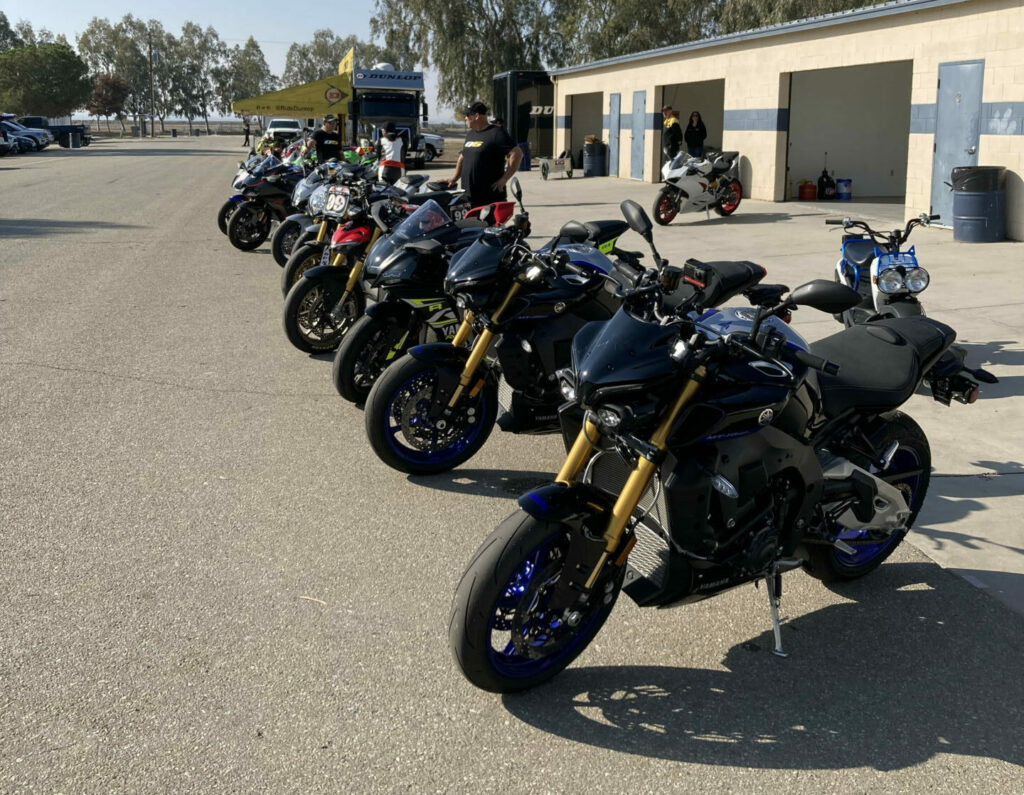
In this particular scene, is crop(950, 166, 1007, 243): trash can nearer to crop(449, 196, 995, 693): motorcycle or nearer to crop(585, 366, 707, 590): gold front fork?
crop(449, 196, 995, 693): motorcycle

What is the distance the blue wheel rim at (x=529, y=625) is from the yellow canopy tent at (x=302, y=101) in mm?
27301

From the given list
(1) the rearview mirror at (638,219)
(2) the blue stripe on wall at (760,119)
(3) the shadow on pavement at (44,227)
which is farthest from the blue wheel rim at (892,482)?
(2) the blue stripe on wall at (760,119)

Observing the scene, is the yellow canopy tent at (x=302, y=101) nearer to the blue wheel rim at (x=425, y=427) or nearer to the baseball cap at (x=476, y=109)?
the baseball cap at (x=476, y=109)

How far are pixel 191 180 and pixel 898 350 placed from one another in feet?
91.2

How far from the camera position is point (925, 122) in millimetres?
15016

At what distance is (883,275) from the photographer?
6.54m

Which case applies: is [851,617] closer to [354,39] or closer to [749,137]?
[749,137]

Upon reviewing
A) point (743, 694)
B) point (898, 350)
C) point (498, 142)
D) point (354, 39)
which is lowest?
point (743, 694)

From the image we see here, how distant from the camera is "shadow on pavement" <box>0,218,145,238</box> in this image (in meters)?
15.4

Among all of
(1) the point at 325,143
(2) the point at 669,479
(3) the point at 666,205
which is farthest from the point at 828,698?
(1) the point at 325,143

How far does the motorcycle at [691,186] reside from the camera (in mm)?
15844

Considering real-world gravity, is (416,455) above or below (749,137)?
below

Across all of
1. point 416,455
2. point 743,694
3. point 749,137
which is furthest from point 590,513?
point 749,137

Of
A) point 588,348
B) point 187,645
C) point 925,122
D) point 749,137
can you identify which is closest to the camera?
point 588,348
